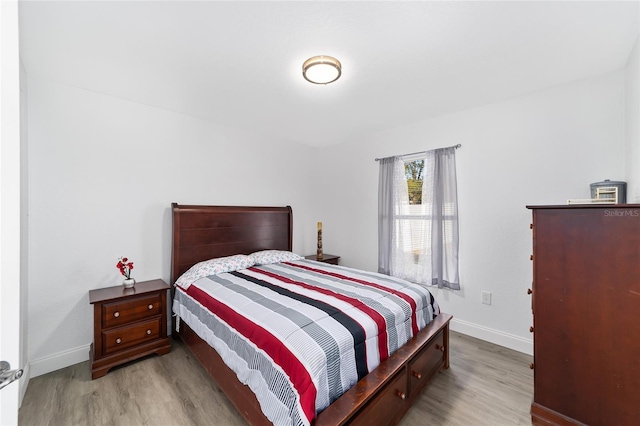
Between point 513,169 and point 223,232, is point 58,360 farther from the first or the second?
point 513,169

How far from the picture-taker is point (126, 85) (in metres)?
2.34

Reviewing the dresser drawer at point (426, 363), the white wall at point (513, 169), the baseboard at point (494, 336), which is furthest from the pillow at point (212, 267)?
the baseboard at point (494, 336)

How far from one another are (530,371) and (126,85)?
435 centimetres

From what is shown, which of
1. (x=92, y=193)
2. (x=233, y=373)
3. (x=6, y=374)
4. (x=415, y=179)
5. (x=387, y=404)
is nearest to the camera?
(x=6, y=374)

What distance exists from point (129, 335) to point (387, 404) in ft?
7.20

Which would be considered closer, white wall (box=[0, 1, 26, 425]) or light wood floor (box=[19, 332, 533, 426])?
white wall (box=[0, 1, 26, 425])

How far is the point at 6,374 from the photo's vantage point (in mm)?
636

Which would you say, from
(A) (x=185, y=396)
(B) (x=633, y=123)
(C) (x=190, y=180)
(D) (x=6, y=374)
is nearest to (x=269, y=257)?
(C) (x=190, y=180)

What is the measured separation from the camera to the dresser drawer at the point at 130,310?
7.06 feet

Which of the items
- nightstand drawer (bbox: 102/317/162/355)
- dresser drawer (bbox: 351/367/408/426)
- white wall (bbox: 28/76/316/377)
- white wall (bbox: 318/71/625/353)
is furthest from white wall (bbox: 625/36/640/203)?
nightstand drawer (bbox: 102/317/162/355)

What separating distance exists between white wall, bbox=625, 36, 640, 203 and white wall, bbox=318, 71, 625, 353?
0.32 feet

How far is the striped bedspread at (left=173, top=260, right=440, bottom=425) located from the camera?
1.25 meters

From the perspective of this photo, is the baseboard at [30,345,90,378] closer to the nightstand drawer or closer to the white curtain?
the nightstand drawer
